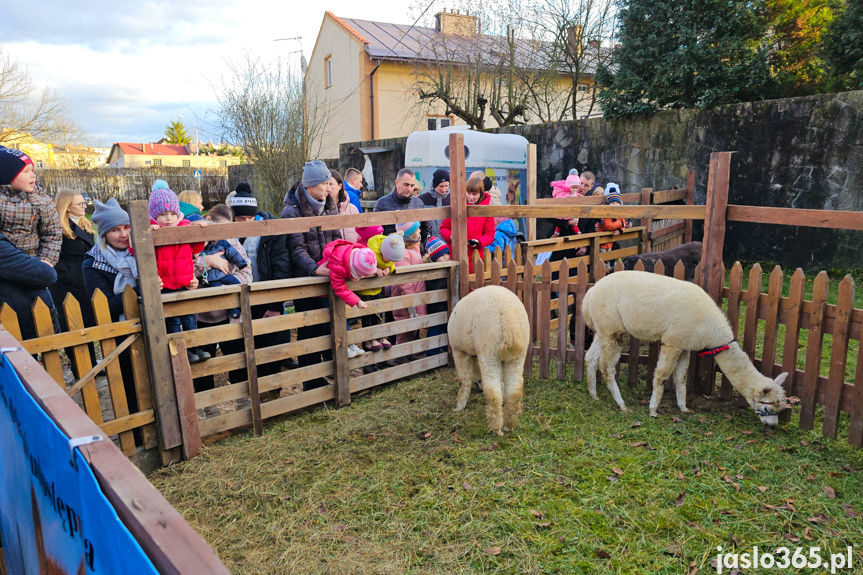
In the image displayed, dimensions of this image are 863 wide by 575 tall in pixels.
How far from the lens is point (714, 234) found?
15.5 ft

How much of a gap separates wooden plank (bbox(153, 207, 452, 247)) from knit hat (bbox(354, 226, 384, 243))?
333 millimetres

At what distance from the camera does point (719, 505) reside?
3.43m

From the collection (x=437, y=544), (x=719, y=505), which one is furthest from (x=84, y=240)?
(x=719, y=505)

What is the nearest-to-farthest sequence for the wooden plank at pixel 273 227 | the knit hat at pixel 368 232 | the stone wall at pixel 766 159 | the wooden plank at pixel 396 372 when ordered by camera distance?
the wooden plank at pixel 273 227 → the wooden plank at pixel 396 372 → the knit hat at pixel 368 232 → the stone wall at pixel 766 159

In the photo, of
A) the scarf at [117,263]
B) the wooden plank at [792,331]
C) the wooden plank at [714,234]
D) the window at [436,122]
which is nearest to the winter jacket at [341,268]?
the scarf at [117,263]

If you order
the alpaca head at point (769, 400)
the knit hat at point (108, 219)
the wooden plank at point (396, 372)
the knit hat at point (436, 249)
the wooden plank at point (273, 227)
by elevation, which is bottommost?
the wooden plank at point (396, 372)

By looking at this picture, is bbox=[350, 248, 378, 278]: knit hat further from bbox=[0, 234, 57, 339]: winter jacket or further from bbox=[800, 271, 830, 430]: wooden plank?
bbox=[800, 271, 830, 430]: wooden plank

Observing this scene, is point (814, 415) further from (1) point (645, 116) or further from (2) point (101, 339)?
(1) point (645, 116)

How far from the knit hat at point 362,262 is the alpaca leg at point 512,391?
4.99 ft

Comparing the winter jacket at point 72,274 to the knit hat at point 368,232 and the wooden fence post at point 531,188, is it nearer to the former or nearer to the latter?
the knit hat at point 368,232

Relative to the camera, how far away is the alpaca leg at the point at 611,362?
4.89m

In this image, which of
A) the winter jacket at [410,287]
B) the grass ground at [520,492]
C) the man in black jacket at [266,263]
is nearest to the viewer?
the grass ground at [520,492]

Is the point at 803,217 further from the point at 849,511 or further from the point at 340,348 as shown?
the point at 340,348

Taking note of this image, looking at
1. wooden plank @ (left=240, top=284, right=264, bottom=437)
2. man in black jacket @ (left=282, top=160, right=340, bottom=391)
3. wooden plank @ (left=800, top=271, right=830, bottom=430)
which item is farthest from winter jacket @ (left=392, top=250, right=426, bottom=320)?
wooden plank @ (left=800, top=271, right=830, bottom=430)
